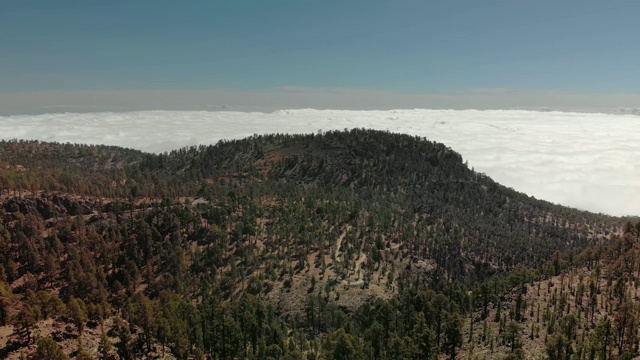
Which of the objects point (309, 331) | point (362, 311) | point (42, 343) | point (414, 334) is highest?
point (42, 343)

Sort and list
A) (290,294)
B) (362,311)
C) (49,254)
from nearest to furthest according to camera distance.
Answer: (362,311) < (49,254) < (290,294)

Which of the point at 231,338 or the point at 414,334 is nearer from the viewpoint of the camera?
the point at 414,334

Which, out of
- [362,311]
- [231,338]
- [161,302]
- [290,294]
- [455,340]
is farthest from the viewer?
[290,294]

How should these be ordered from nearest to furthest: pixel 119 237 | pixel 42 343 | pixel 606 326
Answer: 1. pixel 42 343
2. pixel 606 326
3. pixel 119 237

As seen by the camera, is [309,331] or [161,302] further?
[309,331]

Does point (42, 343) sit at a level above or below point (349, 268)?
above

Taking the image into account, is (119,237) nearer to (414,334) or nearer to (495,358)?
(414,334)

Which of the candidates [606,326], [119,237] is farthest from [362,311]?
[119,237]

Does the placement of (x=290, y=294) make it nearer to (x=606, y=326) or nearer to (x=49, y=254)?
(x=49, y=254)

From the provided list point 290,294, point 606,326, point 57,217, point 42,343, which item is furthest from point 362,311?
point 57,217
